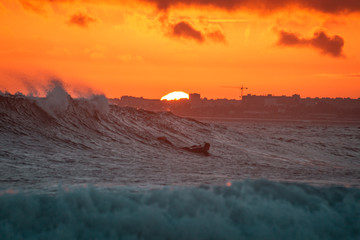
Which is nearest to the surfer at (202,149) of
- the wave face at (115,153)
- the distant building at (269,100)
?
the wave face at (115,153)

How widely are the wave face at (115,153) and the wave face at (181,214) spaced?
981 mm

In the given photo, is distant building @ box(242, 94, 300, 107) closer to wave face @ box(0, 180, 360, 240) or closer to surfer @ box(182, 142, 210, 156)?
surfer @ box(182, 142, 210, 156)

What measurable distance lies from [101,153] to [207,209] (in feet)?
19.8

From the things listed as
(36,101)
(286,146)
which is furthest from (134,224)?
(286,146)

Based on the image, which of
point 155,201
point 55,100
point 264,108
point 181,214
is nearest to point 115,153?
point 55,100

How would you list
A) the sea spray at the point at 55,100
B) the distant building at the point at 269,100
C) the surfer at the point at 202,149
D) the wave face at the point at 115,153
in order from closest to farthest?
the wave face at the point at 115,153, the surfer at the point at 202,149, the sea spray at the point at 55,100, the distant building at the point at 269,100

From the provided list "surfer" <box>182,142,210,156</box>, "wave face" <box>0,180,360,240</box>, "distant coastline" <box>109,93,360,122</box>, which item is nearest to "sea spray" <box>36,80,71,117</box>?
"surfer" <box>182,142,210,156</box>

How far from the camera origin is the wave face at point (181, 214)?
5.16 metres

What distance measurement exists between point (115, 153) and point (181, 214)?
616 cm

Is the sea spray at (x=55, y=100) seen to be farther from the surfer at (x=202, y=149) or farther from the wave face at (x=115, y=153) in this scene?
the surfer at (x=202, y=149)

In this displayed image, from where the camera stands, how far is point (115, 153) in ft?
37.5

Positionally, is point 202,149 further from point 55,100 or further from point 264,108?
point 264,108

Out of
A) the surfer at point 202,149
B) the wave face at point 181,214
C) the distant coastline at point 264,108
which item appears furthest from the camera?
→ the distant coastline at point 264,108

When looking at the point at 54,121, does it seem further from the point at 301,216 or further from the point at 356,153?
the point at 356,153
